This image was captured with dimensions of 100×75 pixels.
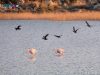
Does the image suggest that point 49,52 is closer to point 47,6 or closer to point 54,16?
point 54,16

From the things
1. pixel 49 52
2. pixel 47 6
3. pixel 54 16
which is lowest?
pixel 47 6

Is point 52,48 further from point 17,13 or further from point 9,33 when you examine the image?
point 17,13

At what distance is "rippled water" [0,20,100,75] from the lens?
28.2 meters

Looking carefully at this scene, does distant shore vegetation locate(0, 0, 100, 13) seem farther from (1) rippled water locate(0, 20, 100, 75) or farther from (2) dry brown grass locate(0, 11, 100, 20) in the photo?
(1) rippled water locate(0, 20, 100, 75)

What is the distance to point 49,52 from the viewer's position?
35625 millimetres

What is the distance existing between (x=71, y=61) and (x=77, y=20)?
106 feet

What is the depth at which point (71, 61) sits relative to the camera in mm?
31047

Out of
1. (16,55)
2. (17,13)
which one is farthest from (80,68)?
(17,13)

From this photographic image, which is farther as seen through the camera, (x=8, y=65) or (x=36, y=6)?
(x=36, y=6)

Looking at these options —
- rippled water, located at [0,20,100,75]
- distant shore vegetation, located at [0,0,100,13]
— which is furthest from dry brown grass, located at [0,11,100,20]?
rippled water, located at [0,20,100,75]

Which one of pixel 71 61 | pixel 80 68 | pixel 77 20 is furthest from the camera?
pixel 77 20

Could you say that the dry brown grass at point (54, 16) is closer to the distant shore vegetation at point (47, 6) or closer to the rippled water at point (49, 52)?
the distant shore vegetation at point (47, 6)

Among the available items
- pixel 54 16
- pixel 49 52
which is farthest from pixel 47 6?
pixel 49 52

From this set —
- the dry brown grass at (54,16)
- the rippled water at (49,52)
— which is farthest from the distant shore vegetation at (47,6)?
the rippled water at (49,52)
